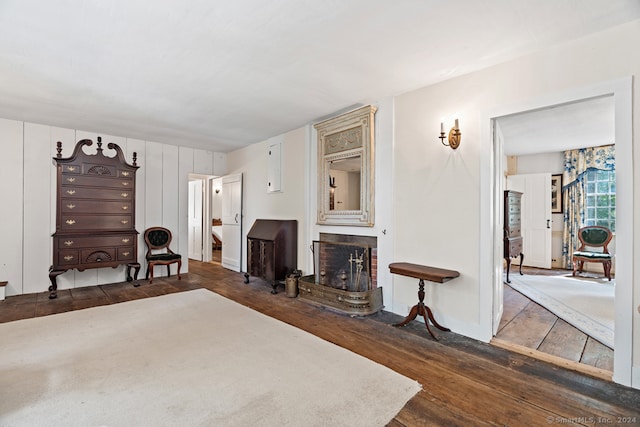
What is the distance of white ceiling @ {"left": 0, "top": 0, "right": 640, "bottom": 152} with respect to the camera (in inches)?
76.9

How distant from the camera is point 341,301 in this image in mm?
3516

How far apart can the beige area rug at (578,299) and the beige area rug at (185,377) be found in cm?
234

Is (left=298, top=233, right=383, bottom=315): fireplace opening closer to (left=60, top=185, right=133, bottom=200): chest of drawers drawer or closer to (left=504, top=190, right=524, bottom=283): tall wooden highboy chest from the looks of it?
(left=504, top=190, right=524, bottom=283): tall wooden highboy chest

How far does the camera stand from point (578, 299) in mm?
3910

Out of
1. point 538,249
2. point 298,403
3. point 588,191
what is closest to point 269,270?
point 298,403

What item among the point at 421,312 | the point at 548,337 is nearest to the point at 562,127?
the point at 548,337

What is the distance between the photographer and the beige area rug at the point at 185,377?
1.70 metres

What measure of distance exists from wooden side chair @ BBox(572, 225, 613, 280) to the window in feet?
1.35

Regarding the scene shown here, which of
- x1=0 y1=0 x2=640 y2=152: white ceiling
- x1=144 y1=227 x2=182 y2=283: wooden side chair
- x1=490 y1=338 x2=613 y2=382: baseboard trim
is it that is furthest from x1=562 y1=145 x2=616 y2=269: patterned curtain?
x1=144 y1=227 x2=182 y2=283: wooden side chair

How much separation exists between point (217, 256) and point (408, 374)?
6.76 meters

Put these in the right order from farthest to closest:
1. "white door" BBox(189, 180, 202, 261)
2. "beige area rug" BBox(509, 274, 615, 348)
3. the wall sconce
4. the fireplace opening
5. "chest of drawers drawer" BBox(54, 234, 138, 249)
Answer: "white door" BBox(189, 180, 202, 261) < "chest of drawers drawer" BBox(54, 234, 138, 249) < the fireplace opening < "beige area rug" BBox(509, 274, 615, 348) < the wall sconce

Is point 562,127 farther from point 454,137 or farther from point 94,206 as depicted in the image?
point 94,206

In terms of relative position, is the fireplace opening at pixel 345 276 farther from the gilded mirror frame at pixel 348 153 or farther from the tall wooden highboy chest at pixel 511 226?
the tall wooden highboy chest at pixel 511 226

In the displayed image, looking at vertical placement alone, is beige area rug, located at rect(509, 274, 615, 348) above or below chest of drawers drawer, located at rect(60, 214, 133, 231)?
below
